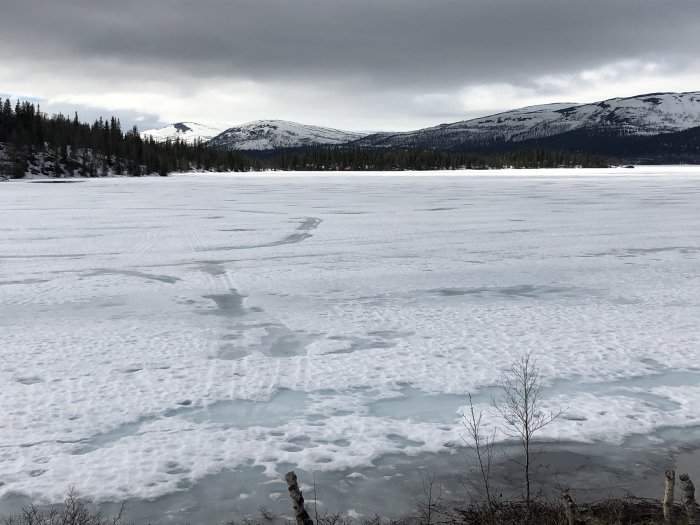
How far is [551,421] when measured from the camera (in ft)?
21.3

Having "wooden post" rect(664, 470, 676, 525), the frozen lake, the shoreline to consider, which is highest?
"wooden post" rect(664, 470, 676, 525)

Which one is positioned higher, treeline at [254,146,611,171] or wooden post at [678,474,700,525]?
treeline at [254,146,611,171]

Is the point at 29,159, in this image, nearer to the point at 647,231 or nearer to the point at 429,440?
the point at 647,231

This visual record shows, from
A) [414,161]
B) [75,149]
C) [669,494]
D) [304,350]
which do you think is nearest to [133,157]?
[75,149]

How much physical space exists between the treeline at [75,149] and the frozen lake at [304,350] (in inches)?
3621

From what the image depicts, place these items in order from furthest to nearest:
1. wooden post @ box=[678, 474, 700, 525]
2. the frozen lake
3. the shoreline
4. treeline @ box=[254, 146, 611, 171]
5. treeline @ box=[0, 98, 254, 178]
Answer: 1. treeline @ box=[254, 146, 611, 171]
2. treeline @ box=[0, 98, 254, 178]
3. the frozen lake
4. the shoreline
5. wooden post @ box=[678, 474, 700, 525]

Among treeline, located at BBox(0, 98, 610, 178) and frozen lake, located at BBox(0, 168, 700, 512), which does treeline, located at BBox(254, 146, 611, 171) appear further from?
frozen lake, located at BBox(0, 168, 700, 512)

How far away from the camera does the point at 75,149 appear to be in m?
115

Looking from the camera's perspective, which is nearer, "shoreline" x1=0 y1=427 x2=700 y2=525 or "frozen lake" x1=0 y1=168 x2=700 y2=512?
"shoreline" x1=0 y1=427 x2=700 y2=525

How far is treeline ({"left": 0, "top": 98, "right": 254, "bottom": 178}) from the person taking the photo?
10316 cm

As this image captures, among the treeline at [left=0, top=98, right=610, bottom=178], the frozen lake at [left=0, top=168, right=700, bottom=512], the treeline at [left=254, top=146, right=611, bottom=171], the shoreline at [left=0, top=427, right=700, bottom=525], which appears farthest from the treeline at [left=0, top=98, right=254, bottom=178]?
the shoreline at [left=0, top=427, right=700, bottom=525]

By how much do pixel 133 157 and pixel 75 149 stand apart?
34.5 ft

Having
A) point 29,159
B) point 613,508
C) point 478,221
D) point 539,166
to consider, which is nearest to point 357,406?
point 613,508

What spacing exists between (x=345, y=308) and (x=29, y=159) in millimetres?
107493
